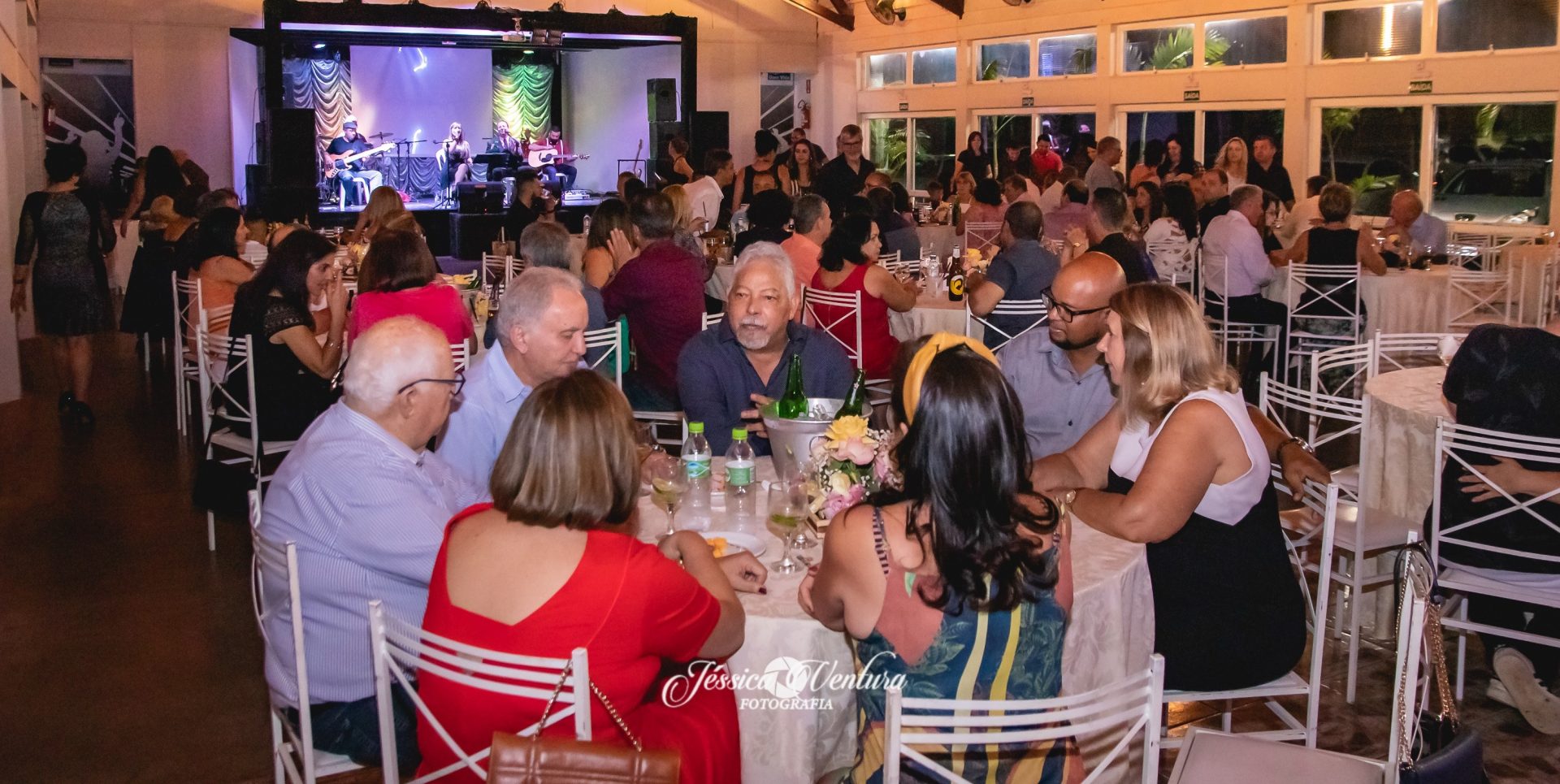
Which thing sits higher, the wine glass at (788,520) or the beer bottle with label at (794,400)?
the beer bottle with label at (794,400)

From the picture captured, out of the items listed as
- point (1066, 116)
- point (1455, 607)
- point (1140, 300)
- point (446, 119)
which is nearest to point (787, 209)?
point (1455, 607)

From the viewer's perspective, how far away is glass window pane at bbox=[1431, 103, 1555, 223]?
10.3 m

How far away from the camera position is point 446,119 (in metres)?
20.6

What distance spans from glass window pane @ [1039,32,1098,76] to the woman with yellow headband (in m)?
13.3

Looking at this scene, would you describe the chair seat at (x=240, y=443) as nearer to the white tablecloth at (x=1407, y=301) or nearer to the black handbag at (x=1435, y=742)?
the black handbag at (x=1435, y=742)

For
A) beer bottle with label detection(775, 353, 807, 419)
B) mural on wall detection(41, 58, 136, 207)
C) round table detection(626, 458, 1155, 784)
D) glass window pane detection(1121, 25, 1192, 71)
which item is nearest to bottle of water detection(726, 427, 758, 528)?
round table detection(626, 458, 1155, 784)

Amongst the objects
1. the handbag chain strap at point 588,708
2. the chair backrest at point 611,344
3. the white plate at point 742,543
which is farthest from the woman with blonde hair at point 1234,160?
the handbag chain strap at point 588,708

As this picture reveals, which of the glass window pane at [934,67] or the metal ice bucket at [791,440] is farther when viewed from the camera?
the glass window pane at [934,67]

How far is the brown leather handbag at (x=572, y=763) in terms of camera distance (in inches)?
73.5

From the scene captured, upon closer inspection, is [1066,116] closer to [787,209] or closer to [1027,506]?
[787,209]

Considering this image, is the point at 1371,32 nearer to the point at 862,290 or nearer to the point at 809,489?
the point at 862,290

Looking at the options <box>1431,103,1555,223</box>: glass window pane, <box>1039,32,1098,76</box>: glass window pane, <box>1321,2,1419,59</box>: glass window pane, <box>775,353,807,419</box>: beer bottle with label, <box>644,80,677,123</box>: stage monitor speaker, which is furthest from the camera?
<box>644,80,677,123</box>: stage monitor speaker

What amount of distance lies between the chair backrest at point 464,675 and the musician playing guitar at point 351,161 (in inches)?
701

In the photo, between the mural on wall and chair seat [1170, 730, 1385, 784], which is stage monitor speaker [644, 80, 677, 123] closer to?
the mural on wall
